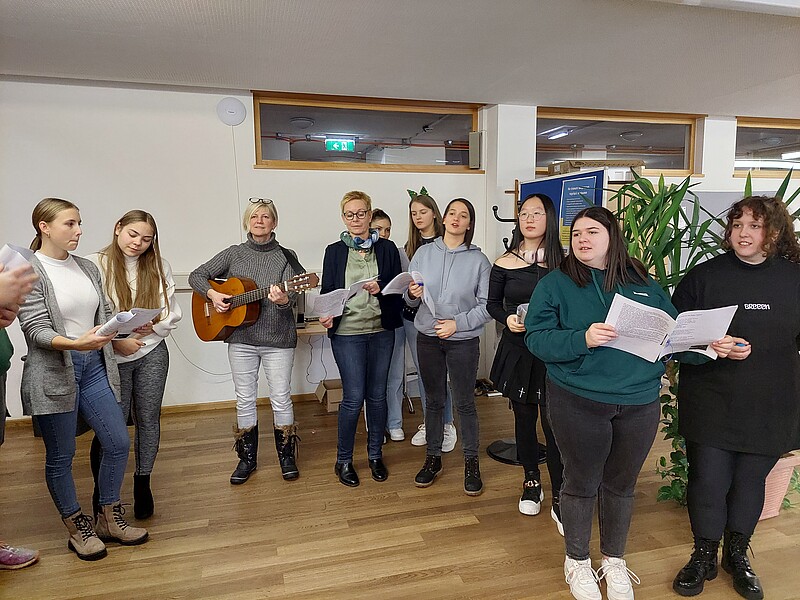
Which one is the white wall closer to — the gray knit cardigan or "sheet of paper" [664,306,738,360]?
the gray knit cardigan

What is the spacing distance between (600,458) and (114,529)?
206 centimetres

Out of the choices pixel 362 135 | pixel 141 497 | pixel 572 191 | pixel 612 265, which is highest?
pixel 362 135

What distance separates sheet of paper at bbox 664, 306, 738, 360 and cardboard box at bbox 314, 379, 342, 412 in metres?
2.81

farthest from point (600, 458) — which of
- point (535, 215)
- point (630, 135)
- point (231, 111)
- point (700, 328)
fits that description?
point (630, 135)

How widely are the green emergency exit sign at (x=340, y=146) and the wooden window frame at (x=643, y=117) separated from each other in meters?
1.64

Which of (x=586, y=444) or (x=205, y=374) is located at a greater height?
(x=586, y=444)

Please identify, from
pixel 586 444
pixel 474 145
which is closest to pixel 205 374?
pixel 474 145

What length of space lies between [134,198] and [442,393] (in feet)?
9.15

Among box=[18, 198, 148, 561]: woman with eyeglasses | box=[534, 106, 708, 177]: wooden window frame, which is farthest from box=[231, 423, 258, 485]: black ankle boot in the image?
box=[534, 106, 708, 177]: wooden window frame

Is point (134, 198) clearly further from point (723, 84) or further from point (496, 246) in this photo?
point (723, 84)

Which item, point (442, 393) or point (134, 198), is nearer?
point (442, 393)

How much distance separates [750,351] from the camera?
6.15 ft

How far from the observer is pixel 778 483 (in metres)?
2.48

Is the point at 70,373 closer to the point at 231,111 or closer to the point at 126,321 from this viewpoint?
the point at 126,321
